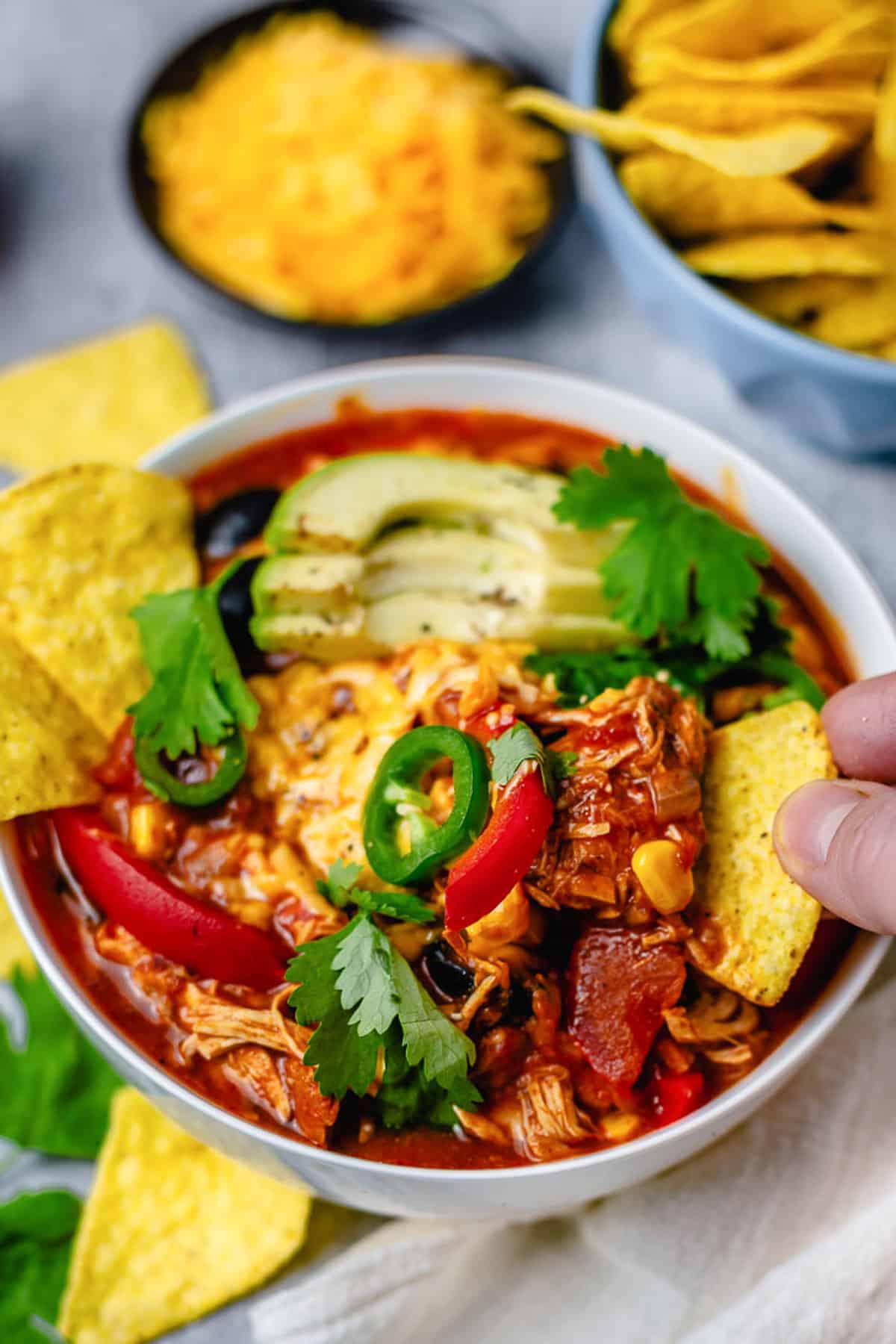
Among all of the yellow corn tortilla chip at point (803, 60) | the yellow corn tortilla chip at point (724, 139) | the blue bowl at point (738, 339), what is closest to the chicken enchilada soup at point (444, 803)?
the blue bowl at point (738, 339)

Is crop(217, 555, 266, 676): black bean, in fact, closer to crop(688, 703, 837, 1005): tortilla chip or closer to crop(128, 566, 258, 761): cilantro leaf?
crop(128, 566, 258, 761): cilantro leaf

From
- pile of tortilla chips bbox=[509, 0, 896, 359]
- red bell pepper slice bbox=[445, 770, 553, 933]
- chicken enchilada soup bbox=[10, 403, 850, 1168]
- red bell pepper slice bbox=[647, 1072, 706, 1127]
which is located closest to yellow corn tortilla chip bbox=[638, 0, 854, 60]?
pile of tortilla chips bbox=[509, 0, 896, 359]

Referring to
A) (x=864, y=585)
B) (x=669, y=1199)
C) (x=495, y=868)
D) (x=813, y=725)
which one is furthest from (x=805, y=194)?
(x=669, y=1199)

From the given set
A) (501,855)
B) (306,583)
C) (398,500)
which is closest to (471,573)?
(398,500)

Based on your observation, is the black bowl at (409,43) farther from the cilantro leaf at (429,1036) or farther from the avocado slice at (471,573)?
the cilantro leaf at (429,1036)

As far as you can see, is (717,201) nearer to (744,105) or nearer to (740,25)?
(744,105)

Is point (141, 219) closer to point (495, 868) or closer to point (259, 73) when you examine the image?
point (259, 73)
